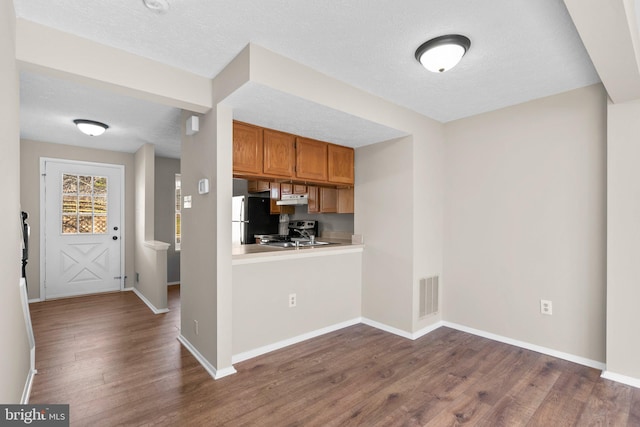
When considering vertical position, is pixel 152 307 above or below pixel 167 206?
A: below

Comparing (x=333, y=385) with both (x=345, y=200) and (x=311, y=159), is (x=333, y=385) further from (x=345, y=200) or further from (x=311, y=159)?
(x=345, y=200)

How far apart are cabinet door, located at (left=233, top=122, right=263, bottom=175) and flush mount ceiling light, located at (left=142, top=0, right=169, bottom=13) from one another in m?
1.16

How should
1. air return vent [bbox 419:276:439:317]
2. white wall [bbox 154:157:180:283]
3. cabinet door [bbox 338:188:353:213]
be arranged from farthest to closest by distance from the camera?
white wall [bbox 154:157:180:283] < cabinet door [bbox 338:188:353:213] < air return vent [bbox 419:276:439:317]

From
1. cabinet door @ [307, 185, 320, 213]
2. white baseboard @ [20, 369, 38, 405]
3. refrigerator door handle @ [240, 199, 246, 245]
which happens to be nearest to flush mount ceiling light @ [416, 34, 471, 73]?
cabinet door @ [307, 185, 320, 213]

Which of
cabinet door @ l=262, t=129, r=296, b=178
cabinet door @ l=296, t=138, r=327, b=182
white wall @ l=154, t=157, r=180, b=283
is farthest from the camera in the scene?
white wall @ l=154, t=157, r=180, b=283

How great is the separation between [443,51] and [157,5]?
5.71 ft

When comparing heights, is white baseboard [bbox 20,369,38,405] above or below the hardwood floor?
above

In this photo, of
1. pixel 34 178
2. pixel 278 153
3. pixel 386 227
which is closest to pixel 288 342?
pixel 386 227

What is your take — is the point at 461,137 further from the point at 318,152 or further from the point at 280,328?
the point at 280,328

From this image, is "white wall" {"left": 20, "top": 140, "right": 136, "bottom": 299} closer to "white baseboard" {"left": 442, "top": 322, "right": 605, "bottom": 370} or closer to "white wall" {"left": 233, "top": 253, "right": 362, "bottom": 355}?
"white wall" {"left": 233, "top": 253, "right": 362, "bottom": 355}

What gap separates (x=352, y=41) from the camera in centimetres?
207

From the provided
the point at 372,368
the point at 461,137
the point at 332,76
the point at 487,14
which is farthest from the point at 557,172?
the point at 372,368

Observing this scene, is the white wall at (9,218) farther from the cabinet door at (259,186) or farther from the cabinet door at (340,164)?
the cabinet door at (259,186)

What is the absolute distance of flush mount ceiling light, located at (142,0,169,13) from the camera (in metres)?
1.69
